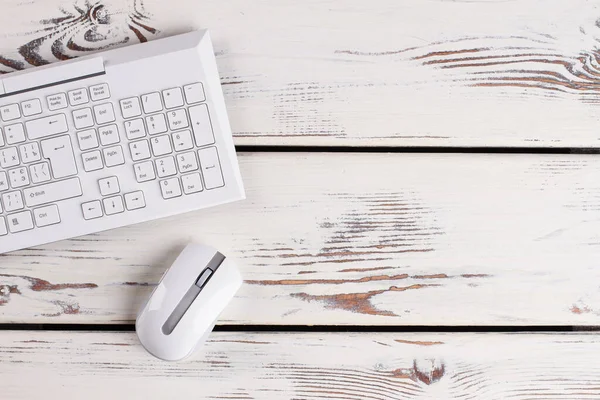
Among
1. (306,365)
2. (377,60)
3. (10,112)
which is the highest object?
(377,60)

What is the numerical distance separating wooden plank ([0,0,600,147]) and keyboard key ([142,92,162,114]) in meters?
0.07

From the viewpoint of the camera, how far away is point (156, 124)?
20.4 inches

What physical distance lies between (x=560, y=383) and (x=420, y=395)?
15 cm

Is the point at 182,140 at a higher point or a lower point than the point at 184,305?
higher

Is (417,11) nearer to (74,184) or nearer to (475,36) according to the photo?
(475,36)

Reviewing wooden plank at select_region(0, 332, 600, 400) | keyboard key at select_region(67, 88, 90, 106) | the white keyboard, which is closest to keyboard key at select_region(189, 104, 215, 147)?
the white keyboard

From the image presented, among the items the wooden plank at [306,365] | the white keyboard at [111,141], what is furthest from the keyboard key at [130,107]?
the wooden plank at [306,365]

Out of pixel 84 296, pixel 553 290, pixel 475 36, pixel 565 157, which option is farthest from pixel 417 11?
pixel 84 296

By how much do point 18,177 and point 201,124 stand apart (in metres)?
0.18

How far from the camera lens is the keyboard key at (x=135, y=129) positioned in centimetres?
52

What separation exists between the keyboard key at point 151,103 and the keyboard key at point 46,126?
0.08 meters

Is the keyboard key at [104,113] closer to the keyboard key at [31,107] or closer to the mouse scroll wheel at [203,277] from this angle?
the keyboard key at [31,107]

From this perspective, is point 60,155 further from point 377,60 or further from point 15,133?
point 377,60

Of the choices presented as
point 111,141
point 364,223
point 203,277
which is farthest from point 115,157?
point 364,223
